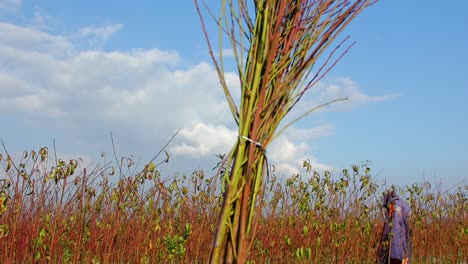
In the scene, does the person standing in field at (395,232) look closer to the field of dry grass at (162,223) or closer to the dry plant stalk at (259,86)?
the field of dry grass at (162,223)

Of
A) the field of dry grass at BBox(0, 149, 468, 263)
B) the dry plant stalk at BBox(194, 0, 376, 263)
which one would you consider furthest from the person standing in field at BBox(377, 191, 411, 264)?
the dry plant stalk at BBox(194, 0, 376, 263)

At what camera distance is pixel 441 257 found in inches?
307

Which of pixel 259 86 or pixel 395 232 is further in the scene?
pixel 395 232

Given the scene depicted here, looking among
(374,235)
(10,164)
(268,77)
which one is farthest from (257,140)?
(374,235)

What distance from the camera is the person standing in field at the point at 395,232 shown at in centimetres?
555

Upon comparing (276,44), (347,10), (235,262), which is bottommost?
(235,262)

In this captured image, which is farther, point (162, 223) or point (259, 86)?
point (162, 223)

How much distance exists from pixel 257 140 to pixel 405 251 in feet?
14.0

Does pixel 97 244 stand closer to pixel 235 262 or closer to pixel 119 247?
pixel 119 247

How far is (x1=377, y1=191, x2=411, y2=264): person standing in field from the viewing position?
18.2ft

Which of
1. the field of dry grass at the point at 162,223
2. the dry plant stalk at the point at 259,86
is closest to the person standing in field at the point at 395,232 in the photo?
the field of dry grass at the point at 162,223

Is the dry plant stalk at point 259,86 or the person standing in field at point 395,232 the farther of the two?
the person standing in field at point 395,232

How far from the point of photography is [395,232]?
5.56 meters

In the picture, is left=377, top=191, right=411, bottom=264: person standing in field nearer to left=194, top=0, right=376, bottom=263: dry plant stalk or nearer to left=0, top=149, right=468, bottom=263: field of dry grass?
left=0, top=149, right=468, bottom=263: field of dry grass
